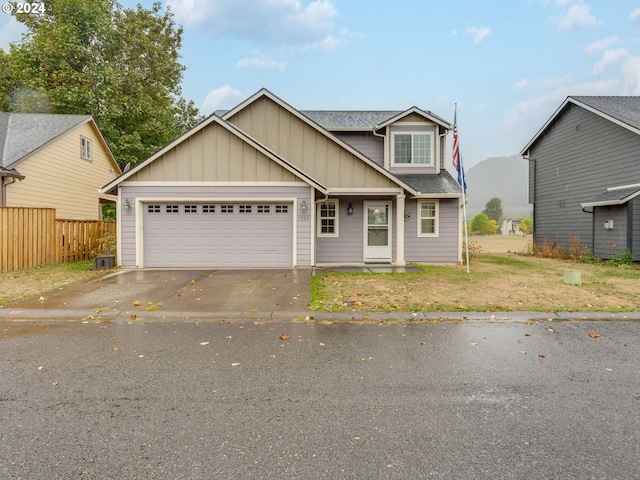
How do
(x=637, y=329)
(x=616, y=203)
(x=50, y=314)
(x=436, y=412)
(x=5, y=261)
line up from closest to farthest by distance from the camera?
(x=436, y=412) → (x=637, y=329) → (x=50, y=314) → (x=5, y=261) → (x=616, y=203)

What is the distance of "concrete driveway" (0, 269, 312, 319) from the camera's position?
6.05 metres

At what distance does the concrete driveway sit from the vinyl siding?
322 cm

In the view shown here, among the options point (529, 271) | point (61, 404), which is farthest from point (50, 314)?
point (529, 271)

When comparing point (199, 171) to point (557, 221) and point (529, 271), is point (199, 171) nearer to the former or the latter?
point (529, 271)

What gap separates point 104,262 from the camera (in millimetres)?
11000

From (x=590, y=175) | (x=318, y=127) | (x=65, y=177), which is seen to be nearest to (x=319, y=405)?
(x=318, y=127)

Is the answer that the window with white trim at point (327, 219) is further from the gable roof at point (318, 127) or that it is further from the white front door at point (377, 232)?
the gable roof at point (318, 127)

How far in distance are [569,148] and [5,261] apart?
75.8 feet

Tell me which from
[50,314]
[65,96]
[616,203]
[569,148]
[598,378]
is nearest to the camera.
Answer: [598,378]

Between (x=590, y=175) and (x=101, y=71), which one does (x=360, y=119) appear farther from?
(x=101, y=71)

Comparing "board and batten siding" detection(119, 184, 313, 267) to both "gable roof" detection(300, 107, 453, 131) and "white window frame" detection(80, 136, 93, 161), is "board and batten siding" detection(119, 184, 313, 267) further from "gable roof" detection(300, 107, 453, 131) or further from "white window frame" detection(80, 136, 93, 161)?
"white window frame" detection(80, 136, 93, 161)

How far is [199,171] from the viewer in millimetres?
11227

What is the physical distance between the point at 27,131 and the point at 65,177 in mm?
2470

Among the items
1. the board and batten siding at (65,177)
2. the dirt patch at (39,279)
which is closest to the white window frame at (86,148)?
the board and batten siding at (65,177)
